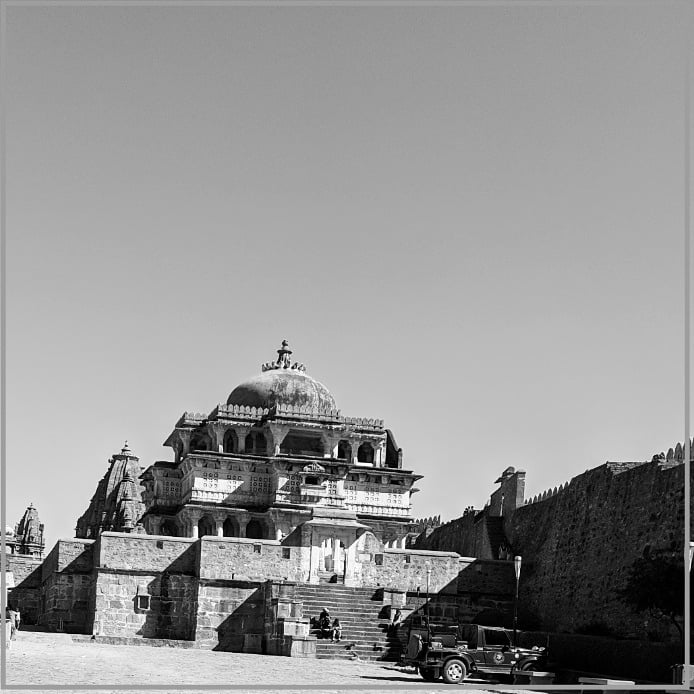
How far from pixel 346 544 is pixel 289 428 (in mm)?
13648

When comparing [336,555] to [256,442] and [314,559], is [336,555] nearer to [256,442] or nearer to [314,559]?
[314,559]

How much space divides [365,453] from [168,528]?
9.19 m

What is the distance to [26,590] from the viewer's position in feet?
144

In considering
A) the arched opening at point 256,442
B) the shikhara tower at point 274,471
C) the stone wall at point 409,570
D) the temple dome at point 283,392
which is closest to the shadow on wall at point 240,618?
the stone wall at point 409,570

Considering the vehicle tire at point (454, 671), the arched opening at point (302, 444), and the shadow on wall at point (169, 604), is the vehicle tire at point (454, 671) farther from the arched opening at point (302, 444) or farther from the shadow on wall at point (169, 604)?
the arched opening at point (302, 444)

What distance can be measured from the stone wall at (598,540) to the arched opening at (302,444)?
13186 millimetres

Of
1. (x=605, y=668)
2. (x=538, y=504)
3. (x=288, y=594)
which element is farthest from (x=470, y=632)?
(x=538, y=504)

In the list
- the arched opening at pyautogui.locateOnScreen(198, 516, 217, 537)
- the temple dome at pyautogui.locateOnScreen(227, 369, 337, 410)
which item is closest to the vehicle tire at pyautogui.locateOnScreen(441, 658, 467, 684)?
the arched opening at pyautogui.locateOnScreen(198, 516, 217, 537)

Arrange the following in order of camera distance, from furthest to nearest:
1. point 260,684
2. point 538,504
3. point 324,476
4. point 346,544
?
point 324,476, point 538,504, point 346,544, point 260,684

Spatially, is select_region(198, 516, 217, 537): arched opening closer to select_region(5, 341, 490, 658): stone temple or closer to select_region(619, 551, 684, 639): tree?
select_region(5, 341, 490, 658): stone temple

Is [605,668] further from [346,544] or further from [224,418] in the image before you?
[224,418]

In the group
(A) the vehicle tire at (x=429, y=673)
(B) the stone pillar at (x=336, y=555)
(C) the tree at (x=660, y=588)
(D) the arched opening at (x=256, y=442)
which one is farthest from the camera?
(D) the arched opening at (x=256, y=442)

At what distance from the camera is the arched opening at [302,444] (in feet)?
187

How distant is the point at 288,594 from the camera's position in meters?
37.9
